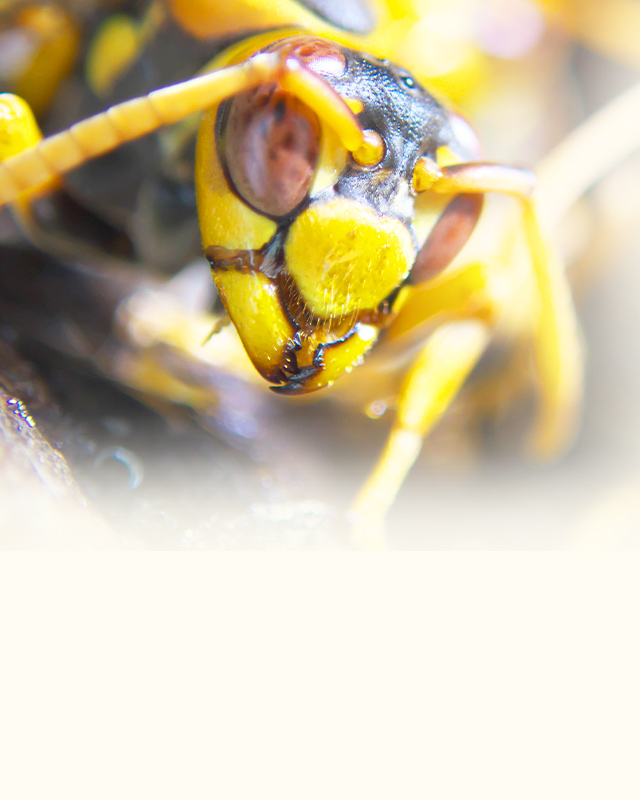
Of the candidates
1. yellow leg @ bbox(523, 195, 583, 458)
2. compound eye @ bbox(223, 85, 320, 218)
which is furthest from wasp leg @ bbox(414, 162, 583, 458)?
compound eye @ bbox(223, 85, 320, 218)

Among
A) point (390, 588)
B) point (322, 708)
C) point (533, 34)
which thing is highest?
point (533, 34)

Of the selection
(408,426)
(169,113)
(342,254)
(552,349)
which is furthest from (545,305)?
(169,113)

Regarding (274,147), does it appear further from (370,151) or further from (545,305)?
(545,305)

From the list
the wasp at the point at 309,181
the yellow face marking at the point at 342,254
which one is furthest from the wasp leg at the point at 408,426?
the yellow face marking at the point at 342,254

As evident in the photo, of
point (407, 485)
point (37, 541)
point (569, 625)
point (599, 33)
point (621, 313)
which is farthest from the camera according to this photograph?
point (599, 33)

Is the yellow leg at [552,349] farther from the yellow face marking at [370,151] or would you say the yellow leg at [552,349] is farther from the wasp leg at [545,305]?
the yellow face marking at [370,151]

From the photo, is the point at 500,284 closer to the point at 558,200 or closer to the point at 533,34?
the point at 558,200

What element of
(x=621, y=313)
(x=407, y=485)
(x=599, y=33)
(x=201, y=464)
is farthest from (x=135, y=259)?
(x=599, y=33)

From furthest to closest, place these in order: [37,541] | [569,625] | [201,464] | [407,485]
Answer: [407,485]
[201,464]
[569,625]
[37,541]
